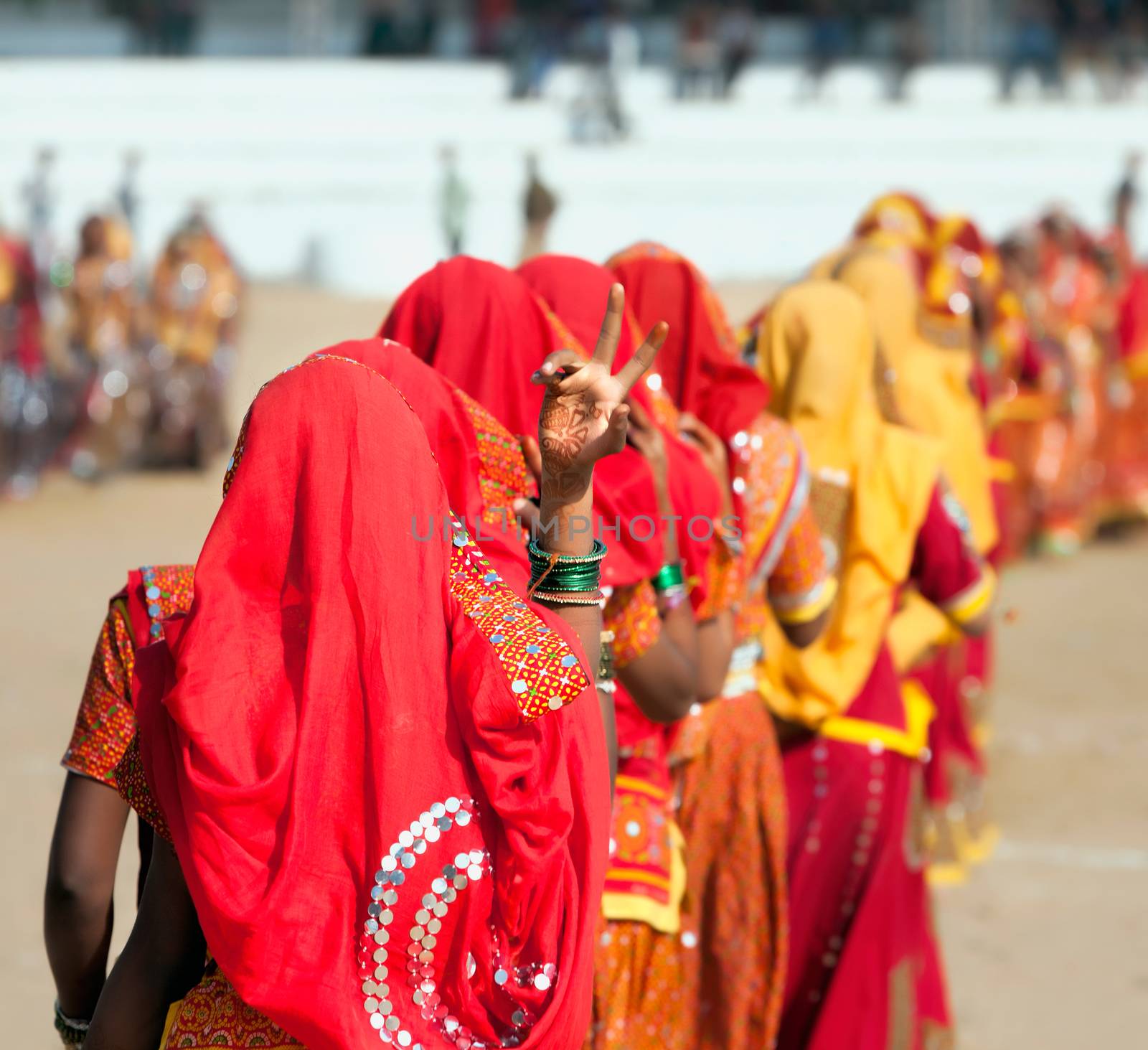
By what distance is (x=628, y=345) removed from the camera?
108 inches

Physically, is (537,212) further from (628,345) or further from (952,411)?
(628,345)

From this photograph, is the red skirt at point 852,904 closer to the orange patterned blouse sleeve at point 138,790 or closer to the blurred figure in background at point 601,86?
the orange patterned blouse sleeve at point 138,790

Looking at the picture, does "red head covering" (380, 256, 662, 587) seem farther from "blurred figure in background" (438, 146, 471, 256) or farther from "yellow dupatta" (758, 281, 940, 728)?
"blurred figure in background" (438, 146, 471, 256)

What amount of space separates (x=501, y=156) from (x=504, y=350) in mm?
19552

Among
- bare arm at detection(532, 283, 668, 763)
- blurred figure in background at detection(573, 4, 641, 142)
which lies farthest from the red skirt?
blurred figure in background at detection(573, 4, 641, 142)

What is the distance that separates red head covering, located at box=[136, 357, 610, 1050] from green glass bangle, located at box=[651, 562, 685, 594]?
0.75 meters

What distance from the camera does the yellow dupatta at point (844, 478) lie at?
365 centimetres

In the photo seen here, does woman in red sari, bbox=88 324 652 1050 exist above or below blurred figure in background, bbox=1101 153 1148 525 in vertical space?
above

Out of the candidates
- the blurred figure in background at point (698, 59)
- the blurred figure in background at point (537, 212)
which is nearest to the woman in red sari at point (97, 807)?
the blurred figure in background at point (537, 212)

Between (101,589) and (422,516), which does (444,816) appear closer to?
(422,516)

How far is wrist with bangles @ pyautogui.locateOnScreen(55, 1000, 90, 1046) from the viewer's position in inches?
88.7

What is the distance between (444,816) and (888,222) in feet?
15.1

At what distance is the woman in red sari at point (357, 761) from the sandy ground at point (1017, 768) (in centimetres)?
91

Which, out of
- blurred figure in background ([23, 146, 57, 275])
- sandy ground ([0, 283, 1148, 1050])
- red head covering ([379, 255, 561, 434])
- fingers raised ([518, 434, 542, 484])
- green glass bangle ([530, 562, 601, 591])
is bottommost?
sandy ground ([0, 283, 1148, 1050])
